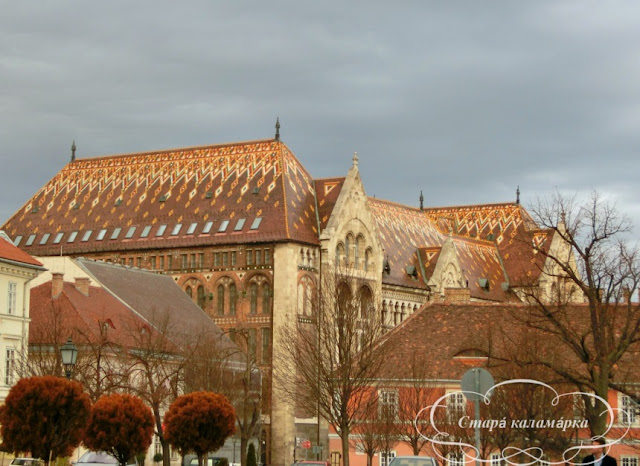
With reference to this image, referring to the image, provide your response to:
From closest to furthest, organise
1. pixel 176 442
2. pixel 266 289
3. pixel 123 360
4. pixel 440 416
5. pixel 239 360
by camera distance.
→ pixel 176 442 < pixel 440 416 < pixel 123 360 < pixel 239 360 < pixel 266 289

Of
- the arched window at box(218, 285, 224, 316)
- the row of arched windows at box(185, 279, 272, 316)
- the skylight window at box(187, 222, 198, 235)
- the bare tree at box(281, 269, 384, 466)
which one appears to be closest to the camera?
the bare tree at box(281, 269, 384, 466)

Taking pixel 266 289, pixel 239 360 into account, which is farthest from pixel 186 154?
pixel 239 360

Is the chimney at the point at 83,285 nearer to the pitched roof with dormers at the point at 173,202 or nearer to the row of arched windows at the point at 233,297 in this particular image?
the row of arched windows at the point at 233,297

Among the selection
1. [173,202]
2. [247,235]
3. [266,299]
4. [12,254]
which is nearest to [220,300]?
[266,299]

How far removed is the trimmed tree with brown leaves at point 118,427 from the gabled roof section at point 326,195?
2533 inches

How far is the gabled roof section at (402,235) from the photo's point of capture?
385ft

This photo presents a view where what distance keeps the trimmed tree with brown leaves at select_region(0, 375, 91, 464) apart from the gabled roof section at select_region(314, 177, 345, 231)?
6893 cm

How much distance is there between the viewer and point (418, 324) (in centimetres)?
7256

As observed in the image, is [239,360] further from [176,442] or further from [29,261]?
[176,442]

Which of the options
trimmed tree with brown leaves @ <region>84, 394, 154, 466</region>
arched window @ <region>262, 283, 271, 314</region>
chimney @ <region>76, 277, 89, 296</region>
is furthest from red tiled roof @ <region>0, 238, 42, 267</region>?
arched window @ <region>262, 283, 271, 314</region>

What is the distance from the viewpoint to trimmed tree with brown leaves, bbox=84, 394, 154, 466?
137 ft

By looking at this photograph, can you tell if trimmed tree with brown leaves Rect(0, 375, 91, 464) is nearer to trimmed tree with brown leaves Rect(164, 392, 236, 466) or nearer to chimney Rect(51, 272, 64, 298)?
trimmed tree with brown leaves Rect(164, 392, 236, 466)

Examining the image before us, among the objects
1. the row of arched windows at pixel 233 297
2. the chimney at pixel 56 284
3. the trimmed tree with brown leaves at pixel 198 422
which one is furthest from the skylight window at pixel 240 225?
the trimmed tree with brown leaves at pixel 198 422

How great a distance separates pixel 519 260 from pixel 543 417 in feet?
289
